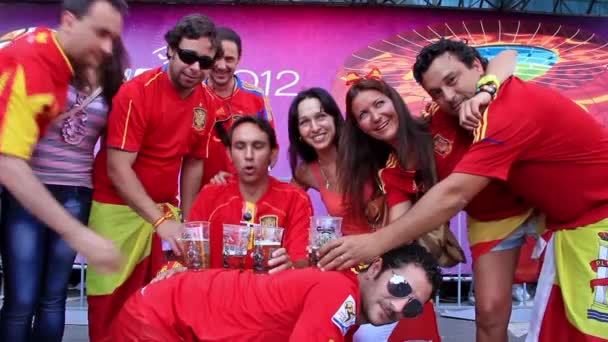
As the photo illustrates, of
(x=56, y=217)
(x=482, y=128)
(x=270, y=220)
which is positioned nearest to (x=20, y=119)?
(x=56, y=217)

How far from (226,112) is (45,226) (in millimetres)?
1333

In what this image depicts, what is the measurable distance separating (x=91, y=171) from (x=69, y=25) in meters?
0.93

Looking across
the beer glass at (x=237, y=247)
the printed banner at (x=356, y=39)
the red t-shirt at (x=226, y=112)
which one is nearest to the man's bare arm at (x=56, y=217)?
the beer glass at (x=237, y=247)

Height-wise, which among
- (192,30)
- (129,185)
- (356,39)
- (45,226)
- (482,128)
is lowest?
(45,226)

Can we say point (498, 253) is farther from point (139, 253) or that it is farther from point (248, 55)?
point (248, 55)

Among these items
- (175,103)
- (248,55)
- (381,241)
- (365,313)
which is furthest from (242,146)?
(248,55)

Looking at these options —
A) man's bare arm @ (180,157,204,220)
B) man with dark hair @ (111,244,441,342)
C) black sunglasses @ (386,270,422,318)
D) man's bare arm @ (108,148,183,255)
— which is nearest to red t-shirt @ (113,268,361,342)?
man with dark hair @ (111,244,441,342)

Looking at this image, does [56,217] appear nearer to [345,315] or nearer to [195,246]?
[195,246]

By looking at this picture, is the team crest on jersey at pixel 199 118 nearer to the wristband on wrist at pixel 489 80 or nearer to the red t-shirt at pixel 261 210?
the red t-shirt at pixel 261 210

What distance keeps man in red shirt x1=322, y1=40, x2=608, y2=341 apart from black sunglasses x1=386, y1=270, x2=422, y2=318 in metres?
0.20

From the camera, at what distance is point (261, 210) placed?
2.87m

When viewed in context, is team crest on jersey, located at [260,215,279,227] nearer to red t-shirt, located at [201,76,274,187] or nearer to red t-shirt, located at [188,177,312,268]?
red t-shirt, located at [188,177,312,268]

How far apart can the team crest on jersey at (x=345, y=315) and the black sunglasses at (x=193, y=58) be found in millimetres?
1476

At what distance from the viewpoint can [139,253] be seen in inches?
125
